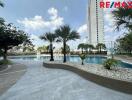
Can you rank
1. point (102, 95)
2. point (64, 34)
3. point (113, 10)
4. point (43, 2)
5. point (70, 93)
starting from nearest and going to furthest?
point (102, 95), point (70, 93), point (113, 10), point (64, 34), point (43, 2)

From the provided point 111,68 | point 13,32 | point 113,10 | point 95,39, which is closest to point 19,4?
point 13,32

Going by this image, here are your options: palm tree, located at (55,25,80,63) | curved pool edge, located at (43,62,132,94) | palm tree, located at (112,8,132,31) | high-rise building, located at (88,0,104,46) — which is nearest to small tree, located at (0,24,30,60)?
palm tree, located at (55,25,80,63)

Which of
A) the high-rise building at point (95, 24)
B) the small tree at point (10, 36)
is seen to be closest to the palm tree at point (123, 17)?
the small tree at point (10, 36)

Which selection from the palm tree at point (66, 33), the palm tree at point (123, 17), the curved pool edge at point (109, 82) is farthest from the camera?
the palm tree at point (66, 33)

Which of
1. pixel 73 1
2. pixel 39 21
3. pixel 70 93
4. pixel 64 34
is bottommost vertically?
pixel 70 93

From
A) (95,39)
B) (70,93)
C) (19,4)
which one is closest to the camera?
(70,93)

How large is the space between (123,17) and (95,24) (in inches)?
1671

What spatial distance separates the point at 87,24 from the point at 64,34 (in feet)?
120

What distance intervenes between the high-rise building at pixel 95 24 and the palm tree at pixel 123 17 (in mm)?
37804

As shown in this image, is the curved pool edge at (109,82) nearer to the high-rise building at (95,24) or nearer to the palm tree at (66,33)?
the palm tree at (66,33)

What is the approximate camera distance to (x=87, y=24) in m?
52.5

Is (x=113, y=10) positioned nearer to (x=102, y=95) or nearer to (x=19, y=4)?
(x=102, y=95)

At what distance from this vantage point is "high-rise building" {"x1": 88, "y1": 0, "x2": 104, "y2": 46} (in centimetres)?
4498

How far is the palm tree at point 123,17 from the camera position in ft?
21.9
